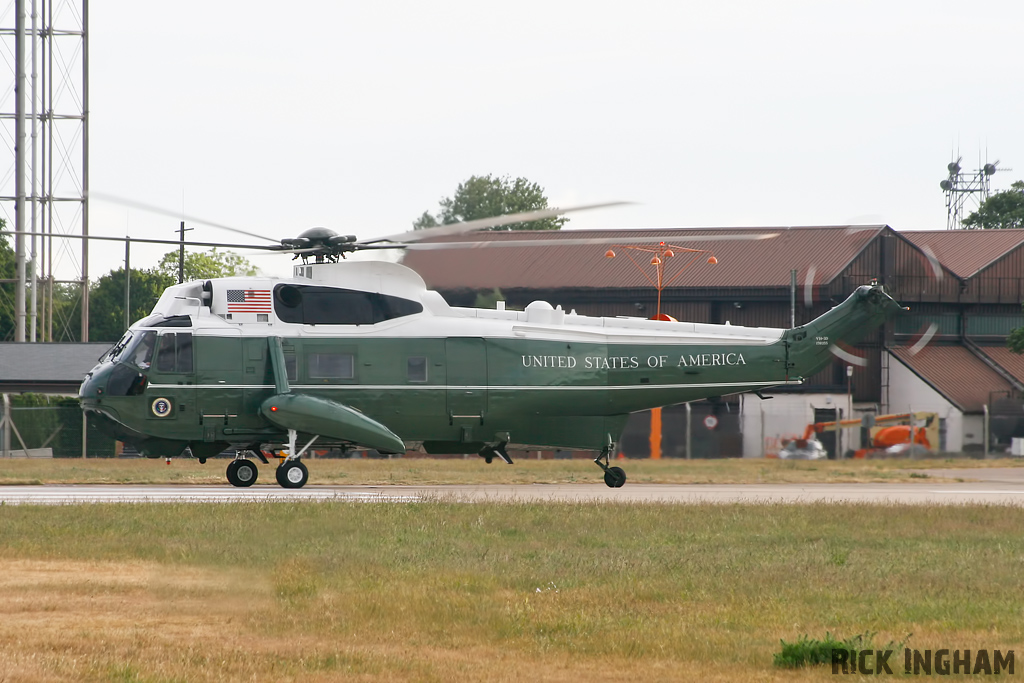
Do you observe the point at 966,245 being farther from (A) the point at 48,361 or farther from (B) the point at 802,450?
(A) the point at 48,361

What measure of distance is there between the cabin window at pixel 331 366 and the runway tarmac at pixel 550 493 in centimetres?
235

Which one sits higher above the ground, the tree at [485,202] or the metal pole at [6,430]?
the tree at [485,202]

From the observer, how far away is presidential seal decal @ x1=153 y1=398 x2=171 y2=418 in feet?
74.4

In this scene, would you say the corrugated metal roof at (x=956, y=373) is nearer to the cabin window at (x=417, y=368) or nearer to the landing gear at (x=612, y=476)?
the landing gear at (x=612, y=476)

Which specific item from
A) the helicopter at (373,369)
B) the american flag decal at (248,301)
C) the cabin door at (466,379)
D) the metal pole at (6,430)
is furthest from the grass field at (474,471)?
the american flag decal at (248,301)

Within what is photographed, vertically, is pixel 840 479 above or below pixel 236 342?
below

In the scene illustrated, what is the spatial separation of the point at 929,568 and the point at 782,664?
5.57m

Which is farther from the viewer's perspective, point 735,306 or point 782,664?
point 735,306

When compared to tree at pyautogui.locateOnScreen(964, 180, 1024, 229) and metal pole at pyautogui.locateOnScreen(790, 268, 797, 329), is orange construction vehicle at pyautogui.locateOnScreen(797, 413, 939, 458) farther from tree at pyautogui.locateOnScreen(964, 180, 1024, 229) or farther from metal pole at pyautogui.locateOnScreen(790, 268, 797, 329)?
tree at pyautogui.locateOnScreen(964, 180, 1024, 229)

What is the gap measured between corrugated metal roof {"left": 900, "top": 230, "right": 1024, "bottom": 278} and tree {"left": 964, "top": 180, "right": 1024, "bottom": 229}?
63.9 feet

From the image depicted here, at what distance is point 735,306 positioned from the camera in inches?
2213

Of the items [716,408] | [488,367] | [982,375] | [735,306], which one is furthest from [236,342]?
[982,375]

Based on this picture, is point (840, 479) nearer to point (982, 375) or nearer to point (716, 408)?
point (716, 408)

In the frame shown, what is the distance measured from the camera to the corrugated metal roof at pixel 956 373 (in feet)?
175
